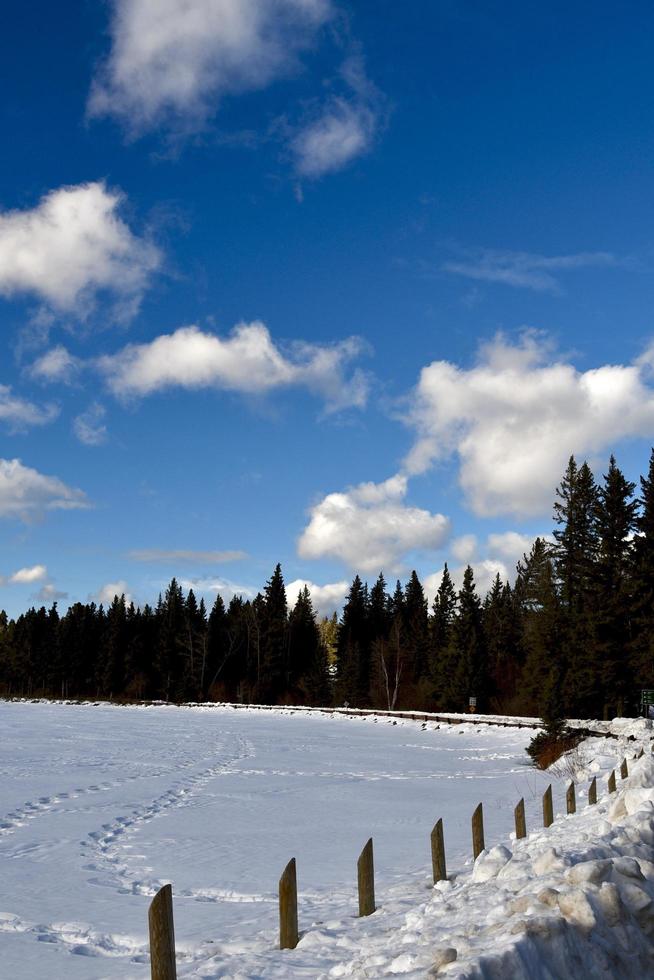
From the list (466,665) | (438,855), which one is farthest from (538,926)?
(466,665)

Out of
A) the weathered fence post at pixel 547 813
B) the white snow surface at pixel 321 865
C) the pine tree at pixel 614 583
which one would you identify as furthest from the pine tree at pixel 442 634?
the weathered fence post at pixel 547 813

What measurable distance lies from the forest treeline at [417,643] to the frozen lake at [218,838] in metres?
9.99

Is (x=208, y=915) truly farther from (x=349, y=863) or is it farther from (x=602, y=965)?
(x=602, y=965)

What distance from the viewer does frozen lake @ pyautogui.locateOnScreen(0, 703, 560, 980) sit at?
8.07m

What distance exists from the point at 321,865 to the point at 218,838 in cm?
278

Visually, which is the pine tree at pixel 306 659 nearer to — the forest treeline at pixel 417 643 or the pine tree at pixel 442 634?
the forest treeline at pixel 417 643

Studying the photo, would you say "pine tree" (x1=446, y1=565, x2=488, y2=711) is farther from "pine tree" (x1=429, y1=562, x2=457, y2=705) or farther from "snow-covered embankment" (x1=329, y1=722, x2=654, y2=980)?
"snow-covered embankment" (x1=329, y1=722, x2=654, y2=980)

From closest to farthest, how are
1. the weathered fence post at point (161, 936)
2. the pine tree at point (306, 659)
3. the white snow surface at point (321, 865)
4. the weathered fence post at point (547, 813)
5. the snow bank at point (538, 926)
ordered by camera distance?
the snow bank at point (538, 926) → the weathered fence post at point (161, 936) → the white snow surface at point (321, 865) → the weathered fence post at point (547, 813) → the pine tree at point (306, 659)

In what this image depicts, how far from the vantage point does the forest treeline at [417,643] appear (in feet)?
131

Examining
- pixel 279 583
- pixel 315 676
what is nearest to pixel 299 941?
pixel 315 676

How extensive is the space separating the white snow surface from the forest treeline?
1243 cm

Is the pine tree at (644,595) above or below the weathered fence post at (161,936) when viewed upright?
above

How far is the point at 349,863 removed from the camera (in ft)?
40.8

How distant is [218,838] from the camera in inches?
559
